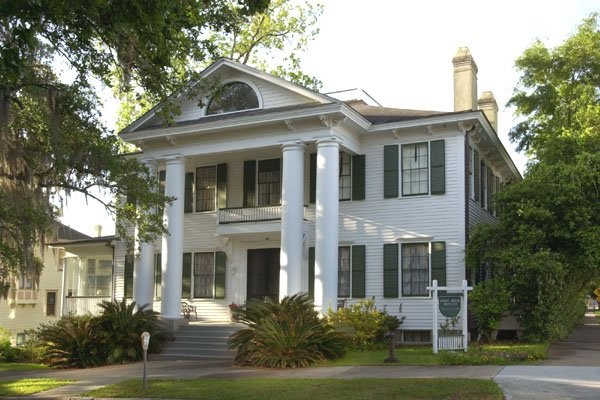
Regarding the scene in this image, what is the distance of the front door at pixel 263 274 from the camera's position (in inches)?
904

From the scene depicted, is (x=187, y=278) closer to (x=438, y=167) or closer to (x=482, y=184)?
(x=438, y=167)

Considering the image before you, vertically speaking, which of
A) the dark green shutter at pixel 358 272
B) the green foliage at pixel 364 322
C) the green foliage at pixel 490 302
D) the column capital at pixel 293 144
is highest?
the column capital at pixel 293 144

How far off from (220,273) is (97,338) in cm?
585

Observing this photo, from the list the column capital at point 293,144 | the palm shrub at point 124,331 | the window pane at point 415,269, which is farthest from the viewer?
the window pane at point 415,269

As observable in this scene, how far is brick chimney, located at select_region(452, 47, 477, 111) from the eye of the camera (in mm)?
22891

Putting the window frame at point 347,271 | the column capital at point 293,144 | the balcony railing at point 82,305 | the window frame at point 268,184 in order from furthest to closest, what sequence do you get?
the balcony railing at point 82,305 < the window frame at point 268,184 < the window frame at point 347,271 < the column capital at point 293,144

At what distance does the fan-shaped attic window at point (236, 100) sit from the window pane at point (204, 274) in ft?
16.5

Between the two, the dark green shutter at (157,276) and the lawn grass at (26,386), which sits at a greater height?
the dark green shutter at (157,276)

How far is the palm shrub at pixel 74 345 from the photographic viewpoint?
1809 cm

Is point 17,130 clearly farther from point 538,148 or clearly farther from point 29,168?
point 538,148

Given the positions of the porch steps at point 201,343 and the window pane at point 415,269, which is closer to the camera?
the porch steps at point 201,343

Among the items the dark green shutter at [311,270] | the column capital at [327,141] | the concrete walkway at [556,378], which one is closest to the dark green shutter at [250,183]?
the dark green shutter at [311,270]

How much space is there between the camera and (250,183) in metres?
23.4

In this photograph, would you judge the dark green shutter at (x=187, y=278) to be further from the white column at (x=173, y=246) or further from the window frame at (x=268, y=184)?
the window frame at (x=268, y=184)
